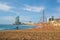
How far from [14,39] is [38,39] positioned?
1.63 metres

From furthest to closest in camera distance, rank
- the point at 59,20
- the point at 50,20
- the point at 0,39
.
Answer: the point at 50,20 → the point at 59,20 → the point at 0,39

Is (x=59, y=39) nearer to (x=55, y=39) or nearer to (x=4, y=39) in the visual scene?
(x=55, y=39)

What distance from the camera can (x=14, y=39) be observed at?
9625mm

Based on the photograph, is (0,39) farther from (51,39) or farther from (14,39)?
(51,39)

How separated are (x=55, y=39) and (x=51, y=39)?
0.28 m

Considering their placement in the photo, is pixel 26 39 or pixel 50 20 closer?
pixel 26 39

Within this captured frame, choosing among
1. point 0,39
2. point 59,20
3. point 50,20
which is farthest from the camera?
point 50,20

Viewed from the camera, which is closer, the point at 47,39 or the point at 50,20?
the point at 47,39

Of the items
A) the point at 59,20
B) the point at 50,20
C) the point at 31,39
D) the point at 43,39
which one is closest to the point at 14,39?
the point at 31,39

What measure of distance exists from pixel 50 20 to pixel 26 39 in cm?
2889

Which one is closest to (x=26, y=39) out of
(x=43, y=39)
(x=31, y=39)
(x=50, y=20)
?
(x=31, y=39)

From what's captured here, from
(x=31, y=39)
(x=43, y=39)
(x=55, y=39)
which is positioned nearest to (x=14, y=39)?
(x=31, y=39)

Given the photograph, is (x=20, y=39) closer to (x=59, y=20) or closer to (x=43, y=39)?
(x=43, y=39)

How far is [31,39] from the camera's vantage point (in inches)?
377
